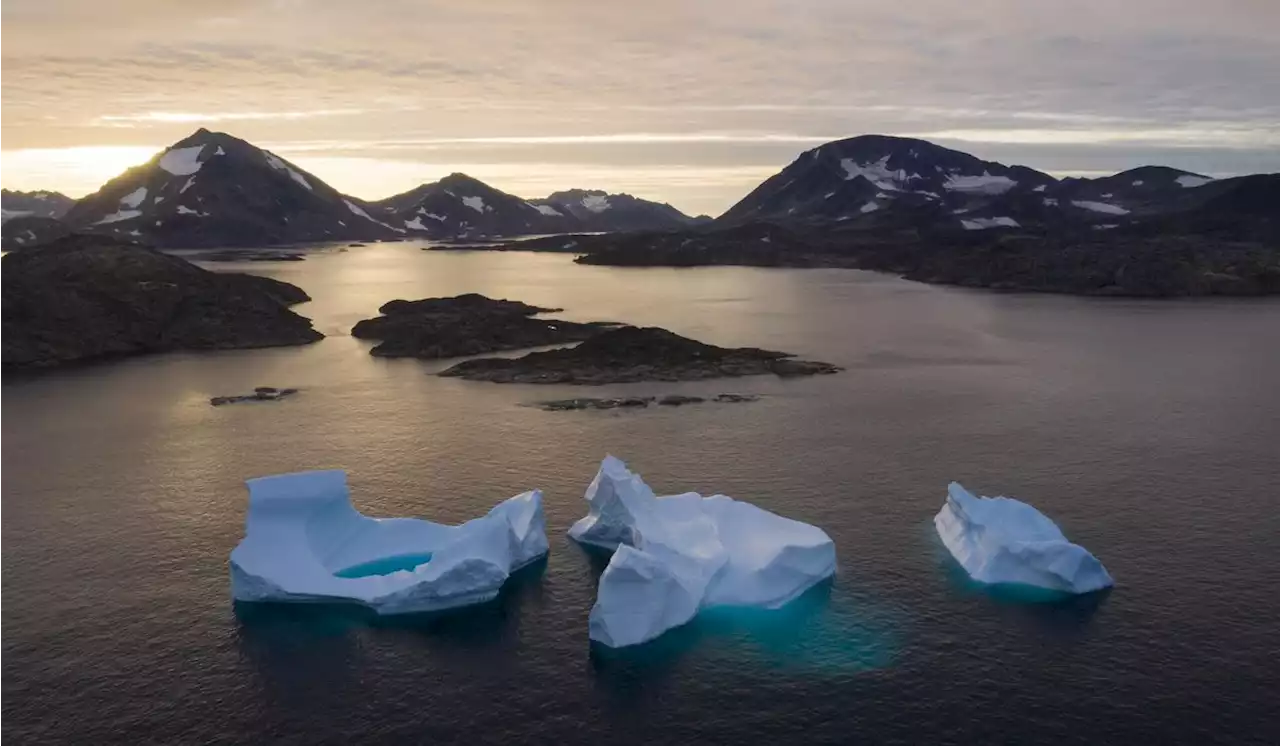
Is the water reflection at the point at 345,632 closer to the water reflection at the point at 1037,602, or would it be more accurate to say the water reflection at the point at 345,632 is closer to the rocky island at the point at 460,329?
the water reflection at the point at 1037,602

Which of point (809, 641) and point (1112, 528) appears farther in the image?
point (1112, 528)

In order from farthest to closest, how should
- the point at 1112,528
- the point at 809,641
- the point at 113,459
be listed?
the point at 113,459 → the point at 1112,528 → the point at 809,641

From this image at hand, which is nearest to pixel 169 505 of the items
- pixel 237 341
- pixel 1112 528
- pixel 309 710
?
pixel 309 710

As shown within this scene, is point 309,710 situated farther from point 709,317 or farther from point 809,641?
point 709,317

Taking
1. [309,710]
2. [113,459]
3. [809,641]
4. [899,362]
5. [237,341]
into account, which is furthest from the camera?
[237,341]

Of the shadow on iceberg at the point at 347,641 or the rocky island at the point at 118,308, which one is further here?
the rocky island at the point at 118,308

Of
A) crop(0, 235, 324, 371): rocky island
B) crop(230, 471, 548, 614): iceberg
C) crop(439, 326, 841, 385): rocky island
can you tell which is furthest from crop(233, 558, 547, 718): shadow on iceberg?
crop(0, 235, 324, 371): rocky island

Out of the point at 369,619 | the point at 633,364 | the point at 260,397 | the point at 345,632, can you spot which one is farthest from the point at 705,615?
the point at 260,397

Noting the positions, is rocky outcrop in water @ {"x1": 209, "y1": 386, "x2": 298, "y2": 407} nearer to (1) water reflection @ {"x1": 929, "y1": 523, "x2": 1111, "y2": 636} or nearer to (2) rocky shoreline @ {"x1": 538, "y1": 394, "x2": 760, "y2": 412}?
(2) rocky shoreline @ {"x1": 538, "y1": 394, "x2": 760, "y2": 412}

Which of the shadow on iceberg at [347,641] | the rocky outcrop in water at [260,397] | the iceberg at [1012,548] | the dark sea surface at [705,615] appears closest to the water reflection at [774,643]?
the dark sea surface at [705,615]
